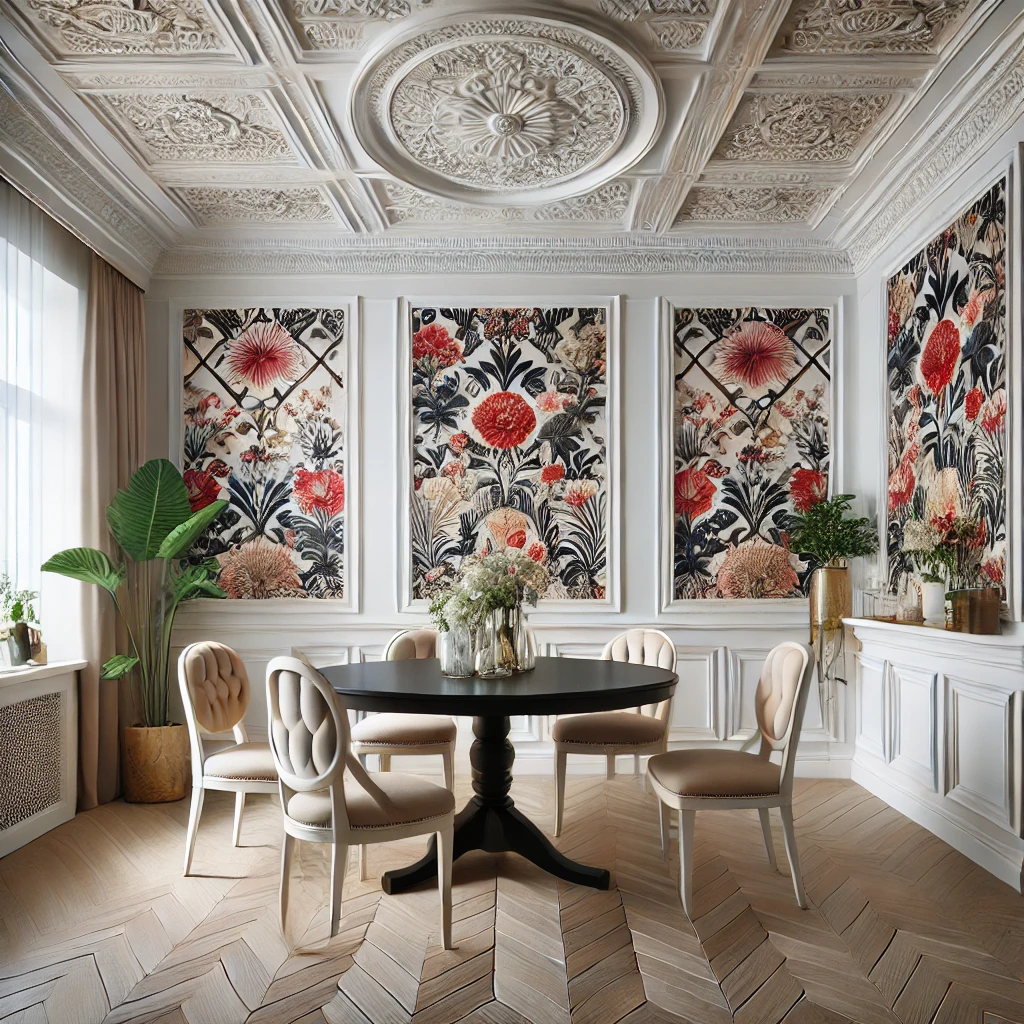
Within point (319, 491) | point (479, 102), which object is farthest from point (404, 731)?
point (479, 102)

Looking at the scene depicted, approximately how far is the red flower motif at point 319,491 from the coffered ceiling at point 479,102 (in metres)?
1.48

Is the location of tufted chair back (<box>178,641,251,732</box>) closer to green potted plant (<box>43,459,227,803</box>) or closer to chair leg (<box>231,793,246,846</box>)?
chair leg (<box>231,793,246,846</box>)

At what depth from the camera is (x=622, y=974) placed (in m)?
2.68

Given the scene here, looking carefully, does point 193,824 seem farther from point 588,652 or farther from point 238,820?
point 588,652

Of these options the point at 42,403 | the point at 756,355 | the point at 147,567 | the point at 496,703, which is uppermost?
the point at 756,355

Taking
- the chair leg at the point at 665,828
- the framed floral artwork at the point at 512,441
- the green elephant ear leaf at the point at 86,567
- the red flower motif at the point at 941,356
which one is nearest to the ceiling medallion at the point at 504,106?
the framed floral artwork at the point at 512,441

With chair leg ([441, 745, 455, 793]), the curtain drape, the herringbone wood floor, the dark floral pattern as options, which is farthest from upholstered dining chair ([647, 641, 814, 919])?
the curtain drape

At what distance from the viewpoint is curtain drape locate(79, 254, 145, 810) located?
450 centimetres

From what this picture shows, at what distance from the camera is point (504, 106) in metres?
3.64

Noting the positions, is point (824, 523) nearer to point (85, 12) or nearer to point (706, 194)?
point (706, 194)

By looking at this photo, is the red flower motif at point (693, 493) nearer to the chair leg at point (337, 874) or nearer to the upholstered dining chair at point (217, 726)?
the upholstered dining chair at point (217, 726)

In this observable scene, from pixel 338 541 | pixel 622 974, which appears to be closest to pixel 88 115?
pixel 338 541

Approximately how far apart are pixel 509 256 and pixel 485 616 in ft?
8.99

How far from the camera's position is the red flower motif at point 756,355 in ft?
17.5
